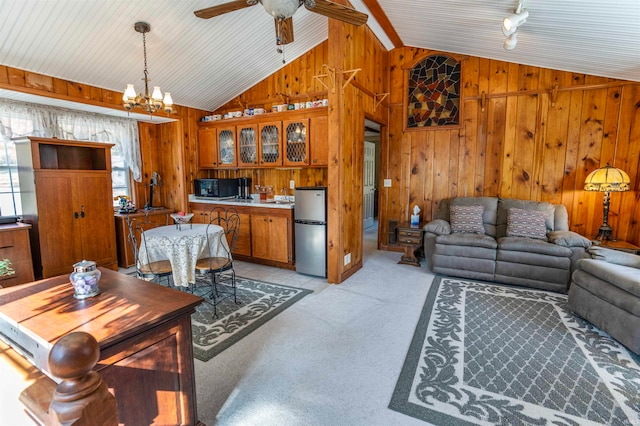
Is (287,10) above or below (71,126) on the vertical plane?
above

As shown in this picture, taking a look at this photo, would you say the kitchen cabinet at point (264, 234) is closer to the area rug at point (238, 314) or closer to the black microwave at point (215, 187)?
the black microwave at point (215, 187)

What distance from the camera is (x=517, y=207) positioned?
438cm

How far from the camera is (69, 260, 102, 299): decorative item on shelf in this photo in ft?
5.15

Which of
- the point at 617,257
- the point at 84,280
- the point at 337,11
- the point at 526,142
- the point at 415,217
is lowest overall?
the point at 617,257

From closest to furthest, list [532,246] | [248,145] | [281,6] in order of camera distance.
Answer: [281,6]
[532,246]
[248,145]

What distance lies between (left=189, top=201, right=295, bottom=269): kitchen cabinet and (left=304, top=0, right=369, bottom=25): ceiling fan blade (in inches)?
99.0

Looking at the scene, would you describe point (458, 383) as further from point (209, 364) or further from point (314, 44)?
point (314, 44)

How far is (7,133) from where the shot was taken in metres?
3.84

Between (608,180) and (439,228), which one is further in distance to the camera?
(439,228)

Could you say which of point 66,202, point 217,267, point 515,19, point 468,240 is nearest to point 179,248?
point 217,267

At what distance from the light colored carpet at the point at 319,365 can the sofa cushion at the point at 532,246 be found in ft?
3.76

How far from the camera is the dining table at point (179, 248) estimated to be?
126 inches

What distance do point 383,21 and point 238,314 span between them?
13.3ft

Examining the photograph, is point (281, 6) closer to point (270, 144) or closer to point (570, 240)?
point (270, 144)
